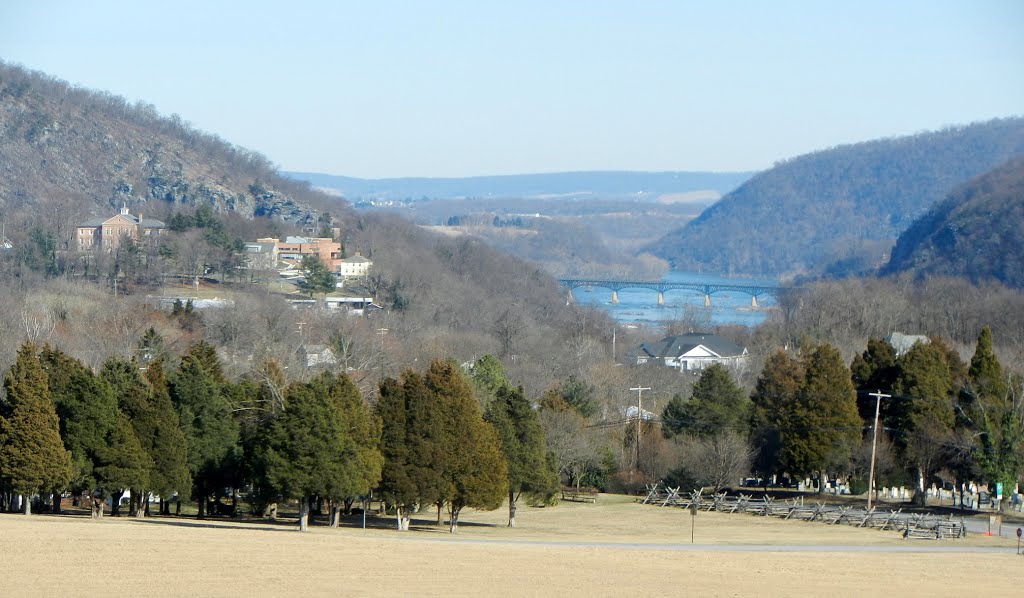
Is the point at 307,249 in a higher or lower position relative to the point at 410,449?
higher

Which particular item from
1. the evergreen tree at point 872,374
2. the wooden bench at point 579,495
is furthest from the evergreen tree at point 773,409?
the wooden bench at point 579,495

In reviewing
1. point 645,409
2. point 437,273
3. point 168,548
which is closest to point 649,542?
point 168,548

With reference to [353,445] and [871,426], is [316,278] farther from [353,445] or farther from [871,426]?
[353,445]

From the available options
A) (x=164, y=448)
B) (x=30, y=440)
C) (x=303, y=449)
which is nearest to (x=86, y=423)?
(x=30, y=440)

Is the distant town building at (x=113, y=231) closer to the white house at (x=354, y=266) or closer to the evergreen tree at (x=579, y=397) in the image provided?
the white house at (x=354, y=266)

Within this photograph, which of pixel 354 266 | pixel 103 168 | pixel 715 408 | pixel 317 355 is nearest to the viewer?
pixel 715 408

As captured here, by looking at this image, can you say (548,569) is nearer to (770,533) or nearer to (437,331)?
(770,533)

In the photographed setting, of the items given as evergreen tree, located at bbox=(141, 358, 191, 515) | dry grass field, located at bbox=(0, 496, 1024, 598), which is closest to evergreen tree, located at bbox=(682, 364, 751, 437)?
dry grass field, located at bbox=(0, 496, 1024, 598)
